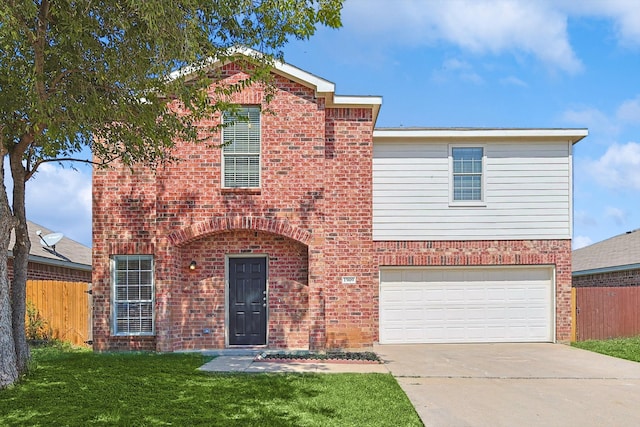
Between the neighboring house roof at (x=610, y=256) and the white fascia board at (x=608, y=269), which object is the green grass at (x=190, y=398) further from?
the neighboring house roof at (x=610, y=256)

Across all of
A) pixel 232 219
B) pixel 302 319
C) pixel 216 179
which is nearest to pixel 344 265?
pixel 302 319

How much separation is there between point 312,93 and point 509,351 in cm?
771

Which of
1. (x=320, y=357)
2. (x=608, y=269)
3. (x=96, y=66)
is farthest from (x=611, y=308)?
(x=96, y=66)

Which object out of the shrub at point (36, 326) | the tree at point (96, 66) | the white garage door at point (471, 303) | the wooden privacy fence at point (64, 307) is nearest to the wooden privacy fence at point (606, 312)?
the white garage door at point (471, 303)

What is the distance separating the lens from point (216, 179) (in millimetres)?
12188

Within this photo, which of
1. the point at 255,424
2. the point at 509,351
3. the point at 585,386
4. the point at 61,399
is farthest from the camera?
the point at 509,351

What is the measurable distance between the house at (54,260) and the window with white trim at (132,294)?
13.6ft

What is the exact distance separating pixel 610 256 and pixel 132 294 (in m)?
16.0

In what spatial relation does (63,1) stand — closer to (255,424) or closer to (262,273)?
(255,424)

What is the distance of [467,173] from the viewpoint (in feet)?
48.2

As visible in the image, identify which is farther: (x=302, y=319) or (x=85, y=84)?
(x=302, y=319)

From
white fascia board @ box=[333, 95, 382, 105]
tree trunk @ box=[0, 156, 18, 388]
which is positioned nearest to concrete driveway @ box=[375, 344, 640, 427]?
white fascia board @ box=[333, 95, 382, 105]

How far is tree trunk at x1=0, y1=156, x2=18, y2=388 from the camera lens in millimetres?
8195

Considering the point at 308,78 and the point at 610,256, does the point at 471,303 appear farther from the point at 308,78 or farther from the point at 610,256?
the point at 610,256
